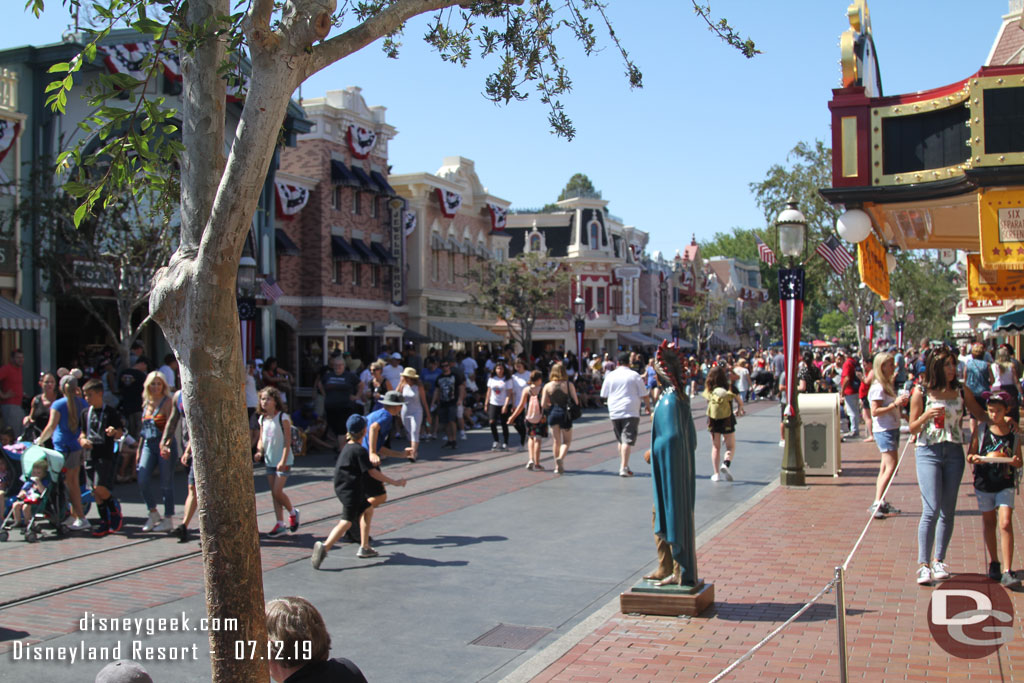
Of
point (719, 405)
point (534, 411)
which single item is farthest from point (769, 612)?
point (534, 411)

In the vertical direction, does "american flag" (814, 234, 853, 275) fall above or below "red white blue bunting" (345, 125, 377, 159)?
below

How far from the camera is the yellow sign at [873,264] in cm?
1178

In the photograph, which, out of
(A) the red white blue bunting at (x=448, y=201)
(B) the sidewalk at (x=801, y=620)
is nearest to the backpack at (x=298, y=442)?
(B) the sidewalk at (x=801, y=620)

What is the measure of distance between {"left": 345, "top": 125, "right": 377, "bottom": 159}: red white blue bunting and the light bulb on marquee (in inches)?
918

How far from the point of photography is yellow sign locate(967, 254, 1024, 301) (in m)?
14.3

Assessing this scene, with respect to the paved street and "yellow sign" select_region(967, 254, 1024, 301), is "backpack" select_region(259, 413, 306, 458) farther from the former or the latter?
"yellow sign" select_region(967, 254, 1024, 301)

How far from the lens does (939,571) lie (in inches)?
286

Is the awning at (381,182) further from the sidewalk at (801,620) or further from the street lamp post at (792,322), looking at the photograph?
the sidewalk at (801,620)

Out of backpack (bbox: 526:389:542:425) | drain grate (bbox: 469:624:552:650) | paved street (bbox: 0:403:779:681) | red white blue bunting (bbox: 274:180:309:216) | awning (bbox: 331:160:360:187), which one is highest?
awning (bbox: 331:160:360:187)

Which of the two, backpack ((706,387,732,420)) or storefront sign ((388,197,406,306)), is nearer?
backpack ((706,387,732,420))

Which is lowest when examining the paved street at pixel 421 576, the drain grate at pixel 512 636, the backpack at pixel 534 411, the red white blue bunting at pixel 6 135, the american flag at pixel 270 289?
the drain grate at pixel 512 636

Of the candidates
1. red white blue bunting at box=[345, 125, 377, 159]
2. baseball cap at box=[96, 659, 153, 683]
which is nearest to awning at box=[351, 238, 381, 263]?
red white blue bunting at box=[345, 125, 377, 159]

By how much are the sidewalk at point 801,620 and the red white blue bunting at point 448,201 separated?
1121 inches

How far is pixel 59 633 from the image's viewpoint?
6430 millimetres
